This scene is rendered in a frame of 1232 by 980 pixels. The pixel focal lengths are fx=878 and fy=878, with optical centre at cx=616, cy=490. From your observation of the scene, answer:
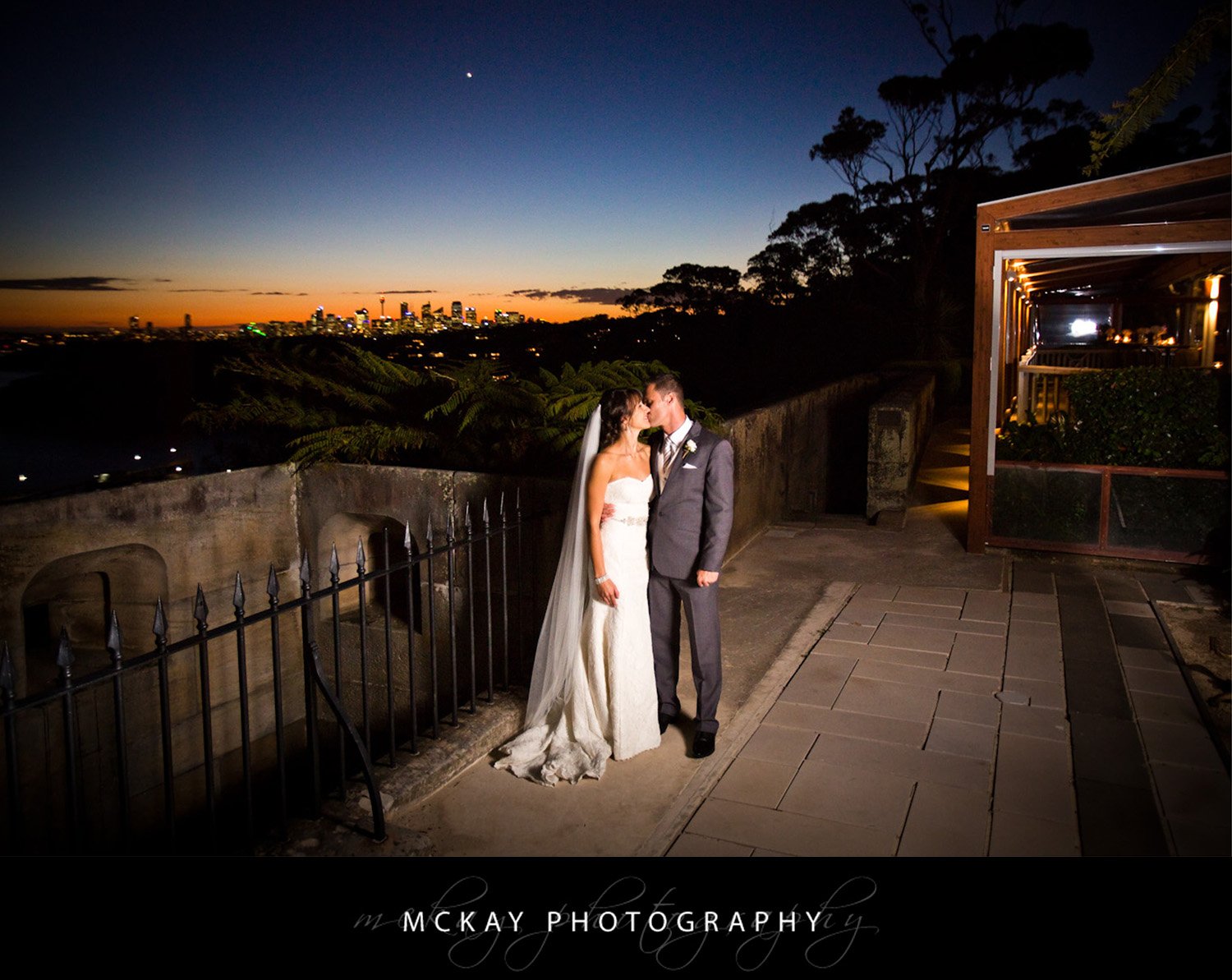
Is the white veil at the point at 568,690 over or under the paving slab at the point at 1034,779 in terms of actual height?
over

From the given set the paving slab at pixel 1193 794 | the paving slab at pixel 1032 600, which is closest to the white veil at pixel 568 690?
the paving slab at pixel 1193 794

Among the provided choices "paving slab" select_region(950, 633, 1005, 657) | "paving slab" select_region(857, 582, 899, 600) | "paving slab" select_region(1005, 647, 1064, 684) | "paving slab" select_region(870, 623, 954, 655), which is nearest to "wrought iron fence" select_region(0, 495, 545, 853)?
"paving slab" select_region(870, 623, 954, 655)

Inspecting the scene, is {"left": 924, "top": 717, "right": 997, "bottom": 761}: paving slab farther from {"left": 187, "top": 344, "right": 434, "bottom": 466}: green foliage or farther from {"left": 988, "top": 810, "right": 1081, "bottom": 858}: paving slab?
{"left": 187, "top": 344, "right": 434, "bottom": 466}: green foliage

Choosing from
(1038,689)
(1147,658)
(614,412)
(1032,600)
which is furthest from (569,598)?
(1032,600)

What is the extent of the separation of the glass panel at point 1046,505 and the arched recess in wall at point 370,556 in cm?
531

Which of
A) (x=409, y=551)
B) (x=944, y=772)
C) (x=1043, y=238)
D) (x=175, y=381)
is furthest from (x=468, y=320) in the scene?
(x=944, y=772)

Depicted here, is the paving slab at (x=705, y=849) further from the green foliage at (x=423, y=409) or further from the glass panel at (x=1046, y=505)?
the glass panel at (x=1046, y=505)

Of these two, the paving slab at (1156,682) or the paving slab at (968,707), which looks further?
the paving slab at (1156,682)

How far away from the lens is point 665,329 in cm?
2027

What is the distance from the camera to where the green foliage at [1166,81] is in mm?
1837

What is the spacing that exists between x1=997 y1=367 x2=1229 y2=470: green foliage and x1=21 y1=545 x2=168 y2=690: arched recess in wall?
Answer: 7660 mm

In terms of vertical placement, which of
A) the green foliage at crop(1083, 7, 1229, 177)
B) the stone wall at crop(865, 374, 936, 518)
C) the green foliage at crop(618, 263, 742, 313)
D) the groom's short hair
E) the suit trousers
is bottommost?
the suit trousers

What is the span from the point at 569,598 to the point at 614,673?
0.45m

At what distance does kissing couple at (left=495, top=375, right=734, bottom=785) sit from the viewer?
14.4 ft
